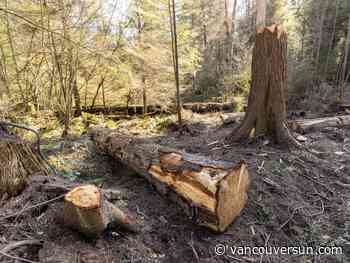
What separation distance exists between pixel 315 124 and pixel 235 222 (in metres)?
3.59

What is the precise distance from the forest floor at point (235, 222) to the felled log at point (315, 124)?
2.47 feet

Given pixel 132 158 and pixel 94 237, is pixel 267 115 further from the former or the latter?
pixel 94 237

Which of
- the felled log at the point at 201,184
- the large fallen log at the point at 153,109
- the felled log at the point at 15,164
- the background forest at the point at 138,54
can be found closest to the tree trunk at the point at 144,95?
the background forest at the point at 138,54

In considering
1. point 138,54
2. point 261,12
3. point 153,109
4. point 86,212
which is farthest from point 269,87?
point 153,109

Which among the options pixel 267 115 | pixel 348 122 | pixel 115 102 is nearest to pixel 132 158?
pixel 267 115

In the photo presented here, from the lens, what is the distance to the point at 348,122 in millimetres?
5043

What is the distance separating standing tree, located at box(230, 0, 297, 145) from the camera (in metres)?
3.38

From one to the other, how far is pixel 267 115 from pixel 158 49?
5.05m

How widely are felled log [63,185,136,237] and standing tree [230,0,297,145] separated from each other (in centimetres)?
267

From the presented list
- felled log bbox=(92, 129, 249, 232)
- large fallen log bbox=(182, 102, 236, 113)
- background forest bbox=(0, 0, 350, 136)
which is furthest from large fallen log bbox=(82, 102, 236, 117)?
felled log bbox=(92, 129, 249, 232)

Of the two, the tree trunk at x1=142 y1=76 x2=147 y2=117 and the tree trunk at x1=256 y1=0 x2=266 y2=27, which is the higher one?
the tree trunk at x1=256 y1=0 x2=266 y2=27

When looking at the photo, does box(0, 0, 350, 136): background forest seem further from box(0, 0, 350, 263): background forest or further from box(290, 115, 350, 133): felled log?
box(290, 115, 350, 133): felled log

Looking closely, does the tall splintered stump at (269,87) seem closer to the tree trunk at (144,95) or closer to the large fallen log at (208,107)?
the tree trunk at (144,95)

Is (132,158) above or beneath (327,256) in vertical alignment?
above
